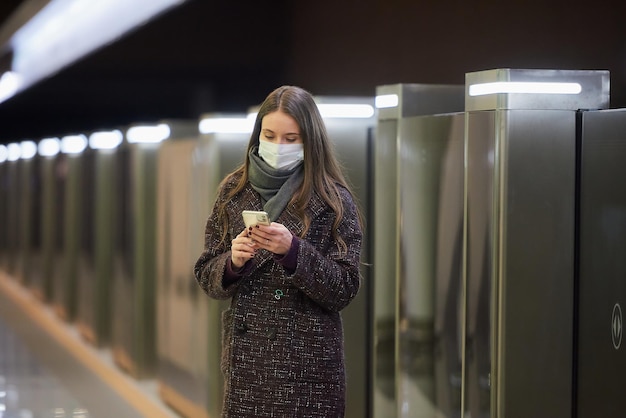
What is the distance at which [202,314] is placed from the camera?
6312 mm

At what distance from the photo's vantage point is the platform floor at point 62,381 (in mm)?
7105

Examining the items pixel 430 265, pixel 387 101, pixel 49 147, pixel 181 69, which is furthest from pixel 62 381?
pixel 49 147

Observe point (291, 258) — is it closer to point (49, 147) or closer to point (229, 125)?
point (229, 125)

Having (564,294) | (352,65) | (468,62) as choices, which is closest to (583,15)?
(468,62)

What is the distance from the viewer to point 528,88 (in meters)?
3.40

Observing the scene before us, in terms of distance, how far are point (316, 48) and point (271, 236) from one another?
4926mm

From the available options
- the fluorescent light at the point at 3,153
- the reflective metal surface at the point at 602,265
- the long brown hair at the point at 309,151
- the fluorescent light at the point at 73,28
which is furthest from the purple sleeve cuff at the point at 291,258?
the fluorescent light at the point at 3,153

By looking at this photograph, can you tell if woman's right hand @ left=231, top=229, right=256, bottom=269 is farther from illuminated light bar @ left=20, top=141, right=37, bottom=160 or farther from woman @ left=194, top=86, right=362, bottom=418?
illuminated light bar @ left=20, top=141, right=37, bottom=160

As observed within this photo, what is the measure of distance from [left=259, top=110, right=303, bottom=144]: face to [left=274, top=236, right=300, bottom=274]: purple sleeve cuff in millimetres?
298

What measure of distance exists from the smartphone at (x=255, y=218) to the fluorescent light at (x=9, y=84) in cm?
1353

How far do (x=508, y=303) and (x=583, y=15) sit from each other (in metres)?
1.52

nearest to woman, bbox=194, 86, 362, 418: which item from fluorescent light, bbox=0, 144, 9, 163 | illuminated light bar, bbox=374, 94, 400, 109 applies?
illuminated light bar, bbox=374, 94, 400, 109

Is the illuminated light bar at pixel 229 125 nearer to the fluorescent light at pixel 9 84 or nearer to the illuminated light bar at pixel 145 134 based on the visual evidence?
the illuminated light bar at pixel 145 134

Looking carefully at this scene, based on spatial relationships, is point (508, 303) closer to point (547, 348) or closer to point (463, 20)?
point (547, 348)
